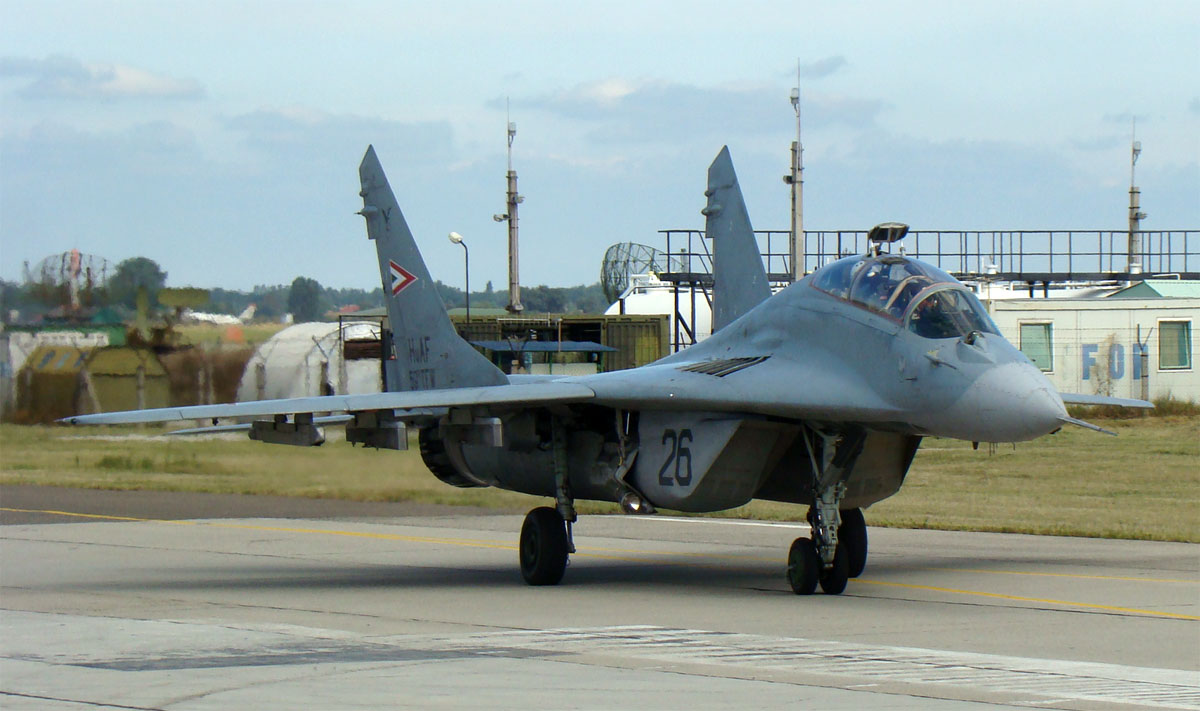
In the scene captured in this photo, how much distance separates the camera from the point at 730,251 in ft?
53.6

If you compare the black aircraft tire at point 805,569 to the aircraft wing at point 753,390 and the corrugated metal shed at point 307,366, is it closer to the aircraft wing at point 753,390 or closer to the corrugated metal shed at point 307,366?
the aircraft wing at point 753,390

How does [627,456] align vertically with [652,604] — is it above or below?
above

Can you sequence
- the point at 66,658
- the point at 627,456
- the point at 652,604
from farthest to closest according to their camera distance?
1. the point at 627,456
2. the point at 652,604
3. the point at 66,658

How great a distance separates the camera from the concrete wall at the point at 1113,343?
39.2 meters

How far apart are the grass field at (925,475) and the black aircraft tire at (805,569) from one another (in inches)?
241

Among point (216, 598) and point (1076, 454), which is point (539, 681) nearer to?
point (216, 598)

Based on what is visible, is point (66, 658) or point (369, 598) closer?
point (66, 658)

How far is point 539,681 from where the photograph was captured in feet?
26.0

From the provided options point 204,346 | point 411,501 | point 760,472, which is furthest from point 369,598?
point 204,346

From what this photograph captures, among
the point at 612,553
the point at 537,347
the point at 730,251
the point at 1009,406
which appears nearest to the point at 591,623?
the point at 1009,406

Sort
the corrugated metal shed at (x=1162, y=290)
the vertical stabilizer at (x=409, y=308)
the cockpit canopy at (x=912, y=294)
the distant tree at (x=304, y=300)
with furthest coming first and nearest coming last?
the corrugated metal shed at (x=1162, y=290) → the distant tree at (x=304, y=300) → the vertical stabilizer at (x=409, y=308) → the cockpit canopy at (x=912, y=294)

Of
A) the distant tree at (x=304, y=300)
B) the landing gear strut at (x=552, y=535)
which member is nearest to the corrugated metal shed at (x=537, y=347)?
the distant tree at (x=304, y=300)

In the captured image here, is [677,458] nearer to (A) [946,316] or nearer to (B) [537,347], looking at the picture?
(A) [946,316]

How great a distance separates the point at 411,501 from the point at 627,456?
37.9 ft
